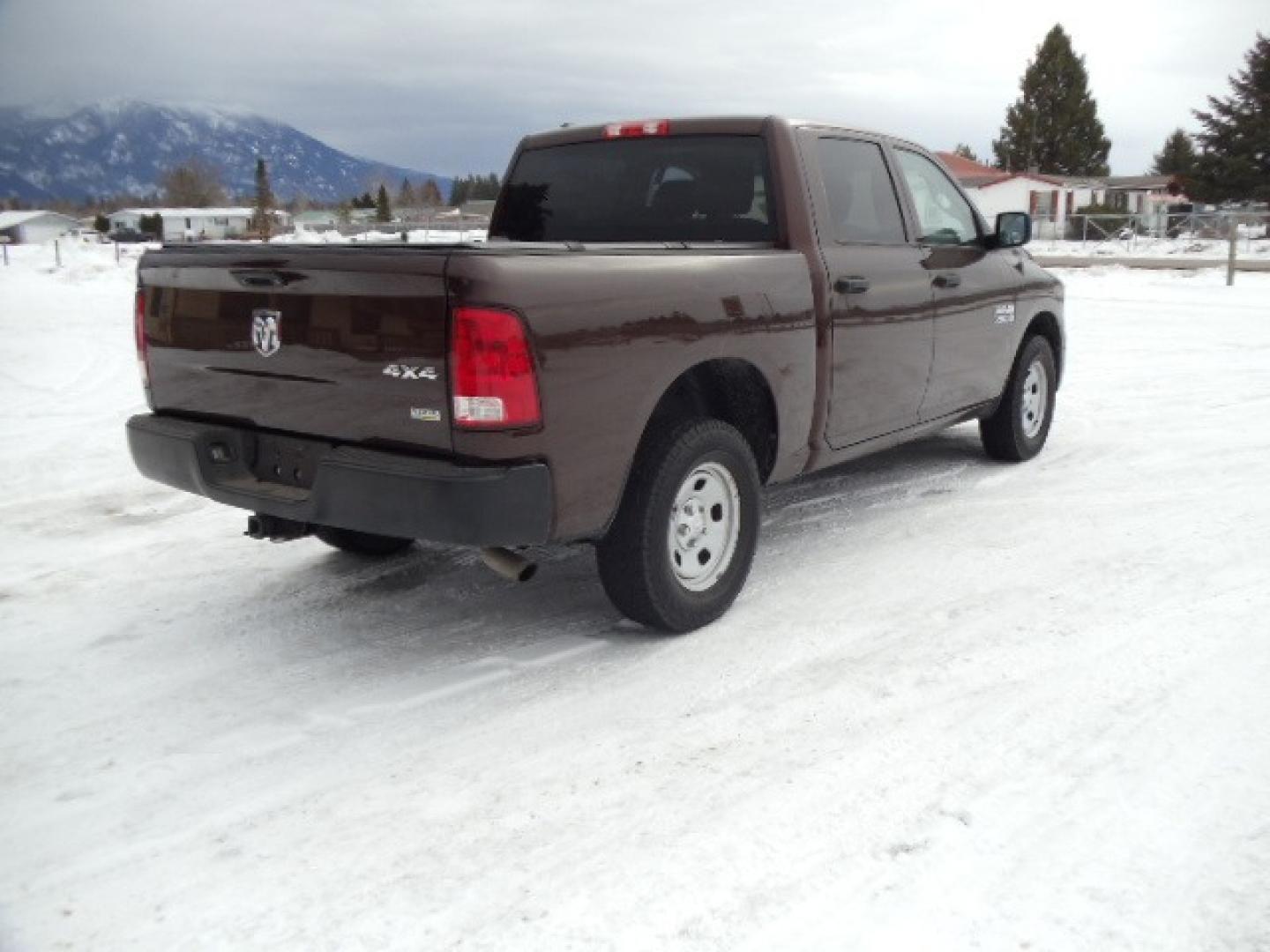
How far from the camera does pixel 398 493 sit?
10.6 feet

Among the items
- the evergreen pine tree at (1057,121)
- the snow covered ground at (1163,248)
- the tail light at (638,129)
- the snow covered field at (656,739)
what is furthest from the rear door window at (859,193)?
the evergreen pine tree at (1057,121)

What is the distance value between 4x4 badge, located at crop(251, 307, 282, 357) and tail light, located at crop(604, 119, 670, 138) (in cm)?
202

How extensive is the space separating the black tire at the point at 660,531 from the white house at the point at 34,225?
93.6m

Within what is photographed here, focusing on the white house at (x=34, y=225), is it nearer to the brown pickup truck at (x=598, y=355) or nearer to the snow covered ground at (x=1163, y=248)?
the snow covered ground at (x=1163, y=248)

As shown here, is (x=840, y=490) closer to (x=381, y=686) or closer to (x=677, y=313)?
(x=677, y=313)

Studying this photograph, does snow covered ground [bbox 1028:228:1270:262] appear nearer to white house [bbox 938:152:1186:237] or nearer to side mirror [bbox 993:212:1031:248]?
white house [bbox 938:152:1186:237]

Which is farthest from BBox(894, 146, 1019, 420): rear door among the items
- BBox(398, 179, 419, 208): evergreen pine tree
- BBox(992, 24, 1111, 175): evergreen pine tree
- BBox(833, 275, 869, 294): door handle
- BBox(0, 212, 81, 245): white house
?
BBox(0, 212, 81, 245): white house

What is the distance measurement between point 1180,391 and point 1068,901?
7.32 metres

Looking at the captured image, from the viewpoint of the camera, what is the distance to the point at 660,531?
146 inches

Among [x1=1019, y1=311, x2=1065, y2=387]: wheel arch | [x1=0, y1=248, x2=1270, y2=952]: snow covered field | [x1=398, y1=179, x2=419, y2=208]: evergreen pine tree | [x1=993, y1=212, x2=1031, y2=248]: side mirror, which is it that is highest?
[x1=398, y1=179, x2=419, y2=208]: evergreen pine tree

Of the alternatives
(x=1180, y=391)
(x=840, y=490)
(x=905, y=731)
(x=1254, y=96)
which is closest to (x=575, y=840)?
(x=905, y=731)

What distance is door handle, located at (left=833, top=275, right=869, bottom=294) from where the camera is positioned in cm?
448

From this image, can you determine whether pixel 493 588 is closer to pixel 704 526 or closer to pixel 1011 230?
pixel 704 526

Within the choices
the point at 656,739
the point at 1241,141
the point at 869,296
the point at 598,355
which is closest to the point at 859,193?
the point at 869,296
